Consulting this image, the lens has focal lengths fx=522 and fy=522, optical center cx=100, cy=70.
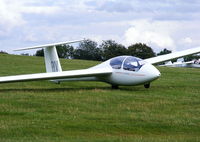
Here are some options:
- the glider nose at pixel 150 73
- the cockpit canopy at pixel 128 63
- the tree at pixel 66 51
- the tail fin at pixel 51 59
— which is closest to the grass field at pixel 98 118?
the glider nose at pixel 150 73

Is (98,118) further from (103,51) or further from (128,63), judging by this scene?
(103,51)

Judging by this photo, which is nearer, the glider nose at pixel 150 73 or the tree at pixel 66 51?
the glider nose at pixel 150 73

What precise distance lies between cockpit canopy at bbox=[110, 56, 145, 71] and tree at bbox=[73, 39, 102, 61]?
77858mm

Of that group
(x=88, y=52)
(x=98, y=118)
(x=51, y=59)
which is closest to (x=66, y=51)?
(x=88, y=52)

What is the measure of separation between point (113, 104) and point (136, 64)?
6086 mm

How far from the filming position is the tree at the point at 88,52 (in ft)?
343

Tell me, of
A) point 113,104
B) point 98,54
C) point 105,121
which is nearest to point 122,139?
point 105,121

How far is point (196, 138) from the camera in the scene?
37.5 feet

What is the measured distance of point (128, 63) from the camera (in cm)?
2319

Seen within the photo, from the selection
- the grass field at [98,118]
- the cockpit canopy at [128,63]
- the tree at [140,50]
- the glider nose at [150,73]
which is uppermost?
the tree at [140,50]

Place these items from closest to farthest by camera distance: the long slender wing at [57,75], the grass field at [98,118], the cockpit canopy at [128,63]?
the grass field at [98,118], the long slender wing at [57,75], the cockpit canopy at [128,63]

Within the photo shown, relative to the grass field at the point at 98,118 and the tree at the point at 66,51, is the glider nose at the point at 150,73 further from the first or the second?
the tree at the point at 66,51

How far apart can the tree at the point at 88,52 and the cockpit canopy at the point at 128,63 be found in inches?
3065

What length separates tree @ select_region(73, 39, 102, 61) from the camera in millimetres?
104637
